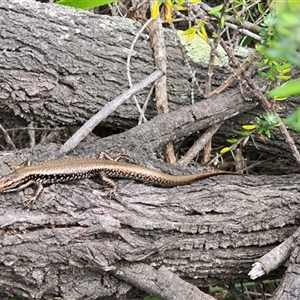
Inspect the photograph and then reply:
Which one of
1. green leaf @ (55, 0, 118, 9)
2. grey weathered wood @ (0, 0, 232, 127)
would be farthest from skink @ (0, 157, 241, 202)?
green leaf @ (55, 0, 118, 9)

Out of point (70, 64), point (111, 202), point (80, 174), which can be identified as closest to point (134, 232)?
point (111, 202)

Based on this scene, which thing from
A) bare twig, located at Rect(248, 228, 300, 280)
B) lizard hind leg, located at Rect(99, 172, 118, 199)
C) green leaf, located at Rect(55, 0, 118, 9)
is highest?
green leaf, located at Rect(55, 0, 118, 9)

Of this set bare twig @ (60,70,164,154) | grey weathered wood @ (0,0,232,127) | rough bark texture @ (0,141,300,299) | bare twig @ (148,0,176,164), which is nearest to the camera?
rough bark texture @ (0,141,300,299)

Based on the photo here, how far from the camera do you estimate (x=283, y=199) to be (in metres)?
2.44

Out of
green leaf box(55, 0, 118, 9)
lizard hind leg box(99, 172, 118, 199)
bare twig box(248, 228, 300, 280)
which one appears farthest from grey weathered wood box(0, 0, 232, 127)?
bare twig box(248, 228, 300, 280)

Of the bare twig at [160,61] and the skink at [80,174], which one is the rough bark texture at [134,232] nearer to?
the skink at [80,174]

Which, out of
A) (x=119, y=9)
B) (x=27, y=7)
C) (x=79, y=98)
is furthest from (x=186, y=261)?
(x=119, y=9)

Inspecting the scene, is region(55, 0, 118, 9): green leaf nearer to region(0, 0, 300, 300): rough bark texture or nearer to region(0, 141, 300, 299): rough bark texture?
region(0, 0, 300, 300): rough bark texture

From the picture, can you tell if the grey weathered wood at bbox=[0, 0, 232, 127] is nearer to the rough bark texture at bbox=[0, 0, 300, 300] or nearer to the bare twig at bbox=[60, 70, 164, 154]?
the rough bark texture at bbox=[0, 0, 300, 300]

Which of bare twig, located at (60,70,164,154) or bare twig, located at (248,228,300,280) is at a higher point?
bare twig, located at (60,70,164,154)

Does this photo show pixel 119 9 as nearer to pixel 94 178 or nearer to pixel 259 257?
pixel 94 178

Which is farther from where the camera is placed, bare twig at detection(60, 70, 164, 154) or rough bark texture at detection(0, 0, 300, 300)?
bare twig at detection(60, 70, 164, 154)

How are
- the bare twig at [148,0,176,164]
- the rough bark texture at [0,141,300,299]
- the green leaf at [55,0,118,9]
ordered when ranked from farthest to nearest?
1. the green leaf at [55,0,118,9]
2. the bare twig at [148,0,176,164]
3. the rough bark texture at [0,141,300,299]

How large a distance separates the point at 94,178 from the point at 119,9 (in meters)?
1.66
